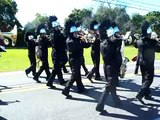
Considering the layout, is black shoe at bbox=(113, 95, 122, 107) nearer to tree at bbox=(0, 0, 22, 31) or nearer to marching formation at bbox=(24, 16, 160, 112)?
marching formation at bbox=(24, 16, 160, 112)

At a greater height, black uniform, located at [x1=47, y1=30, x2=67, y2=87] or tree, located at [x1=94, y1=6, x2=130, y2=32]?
tree, located at [x1=94, y1=6, x2=130, y2=32]

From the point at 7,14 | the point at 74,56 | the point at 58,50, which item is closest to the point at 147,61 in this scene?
the point at 74,56

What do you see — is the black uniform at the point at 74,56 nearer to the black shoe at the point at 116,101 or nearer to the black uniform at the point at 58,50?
the black uniform at the point at 58,50

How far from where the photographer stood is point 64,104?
9984 millimetres

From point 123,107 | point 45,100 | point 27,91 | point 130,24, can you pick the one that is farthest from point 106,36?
point 130,24

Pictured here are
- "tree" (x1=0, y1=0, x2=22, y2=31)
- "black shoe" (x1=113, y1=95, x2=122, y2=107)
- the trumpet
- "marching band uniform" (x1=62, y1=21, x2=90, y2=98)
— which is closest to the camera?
"black shoe" (x1=113, y1=95, x2=122, y2=107)

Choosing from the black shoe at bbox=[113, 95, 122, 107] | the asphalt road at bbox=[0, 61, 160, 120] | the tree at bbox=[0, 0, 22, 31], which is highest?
the tree at bbox=[0, 0, 22, 31]

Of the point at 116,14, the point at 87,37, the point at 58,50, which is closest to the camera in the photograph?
the point at 87,37

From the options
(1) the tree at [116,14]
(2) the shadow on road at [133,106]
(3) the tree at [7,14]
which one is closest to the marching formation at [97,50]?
(2) the shadow on road at [133,106]

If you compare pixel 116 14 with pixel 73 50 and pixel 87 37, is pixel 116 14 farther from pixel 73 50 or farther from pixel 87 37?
pixel 73 50

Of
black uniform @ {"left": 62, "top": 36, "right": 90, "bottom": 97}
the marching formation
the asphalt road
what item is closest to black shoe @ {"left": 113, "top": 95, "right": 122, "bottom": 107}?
the marching formation

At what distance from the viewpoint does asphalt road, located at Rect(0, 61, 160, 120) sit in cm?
882

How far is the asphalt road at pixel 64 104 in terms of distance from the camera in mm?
8820

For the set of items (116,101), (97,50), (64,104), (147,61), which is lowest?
(64,104)
